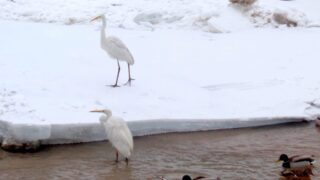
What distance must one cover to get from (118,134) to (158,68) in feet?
15.6

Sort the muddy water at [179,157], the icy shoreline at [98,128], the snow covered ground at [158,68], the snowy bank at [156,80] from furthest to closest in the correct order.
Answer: the snow covered ground at [158,68] → the snowy bank at [156,80] → the icy shoreline at [98,128] → the muddy water at [179,157]

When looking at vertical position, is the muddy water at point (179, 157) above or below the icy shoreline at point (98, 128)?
below

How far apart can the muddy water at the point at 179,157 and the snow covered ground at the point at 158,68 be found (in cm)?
36

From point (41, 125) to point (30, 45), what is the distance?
5.64 meters

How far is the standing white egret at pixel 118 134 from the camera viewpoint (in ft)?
30.9

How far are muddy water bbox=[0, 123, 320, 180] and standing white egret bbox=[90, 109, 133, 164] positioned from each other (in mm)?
241

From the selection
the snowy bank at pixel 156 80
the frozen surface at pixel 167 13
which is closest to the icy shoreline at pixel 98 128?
the snowy bank at pixel 156 80

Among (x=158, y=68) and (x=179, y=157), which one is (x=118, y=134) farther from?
(x=158, y=68)

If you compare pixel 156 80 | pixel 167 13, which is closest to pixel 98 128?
pixel 156 80

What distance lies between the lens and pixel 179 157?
9.83 meters

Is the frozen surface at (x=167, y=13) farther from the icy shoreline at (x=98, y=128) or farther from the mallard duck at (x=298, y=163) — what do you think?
the mallard duck at (x=298, y=163)

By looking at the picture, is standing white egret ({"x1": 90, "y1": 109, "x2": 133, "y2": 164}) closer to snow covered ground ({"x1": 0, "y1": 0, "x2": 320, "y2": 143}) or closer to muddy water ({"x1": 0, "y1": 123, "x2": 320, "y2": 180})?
muddy water ({"x1": 0, "y1": 123, "x2": 320, "y2": 180})

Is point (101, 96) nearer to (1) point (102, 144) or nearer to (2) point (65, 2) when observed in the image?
(1) point (102, 144)

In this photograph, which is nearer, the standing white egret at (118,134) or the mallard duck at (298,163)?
the mallard duck at (298,163)
